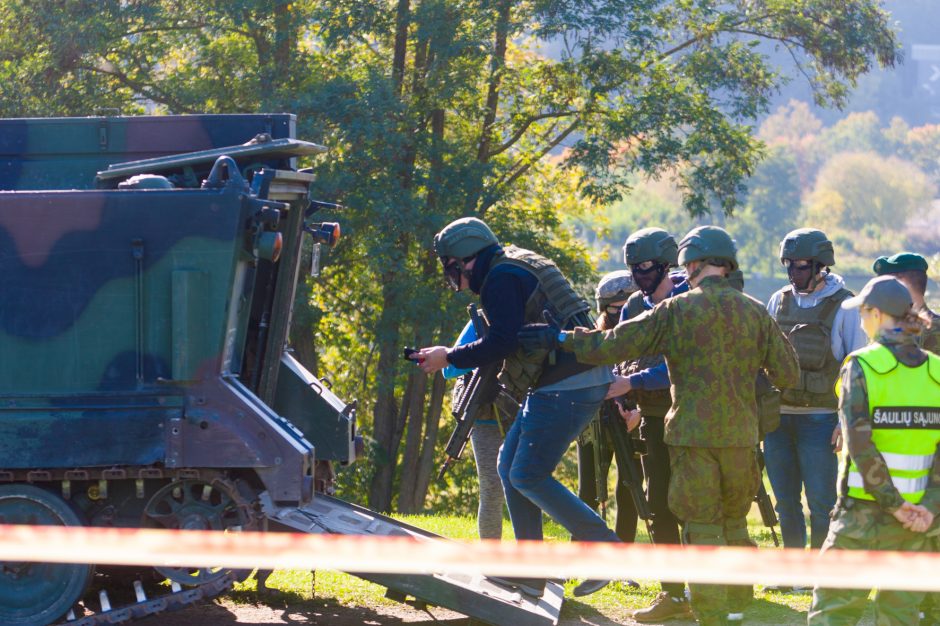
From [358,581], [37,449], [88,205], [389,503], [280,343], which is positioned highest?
[88,205]

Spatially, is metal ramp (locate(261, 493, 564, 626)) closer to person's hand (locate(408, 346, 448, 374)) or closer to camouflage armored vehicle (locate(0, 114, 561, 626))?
camouflage armored vehicle (locate(0, 114, 561, 626))

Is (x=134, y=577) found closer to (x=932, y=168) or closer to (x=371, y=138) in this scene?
(x=371, y=138)

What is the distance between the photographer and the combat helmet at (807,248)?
24.6 feet

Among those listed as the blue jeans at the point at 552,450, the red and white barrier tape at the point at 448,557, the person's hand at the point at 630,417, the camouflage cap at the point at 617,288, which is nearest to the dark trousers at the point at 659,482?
the person's hand at the point at 630,417

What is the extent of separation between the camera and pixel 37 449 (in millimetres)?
6348

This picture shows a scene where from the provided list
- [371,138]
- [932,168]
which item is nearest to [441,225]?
[371,138]

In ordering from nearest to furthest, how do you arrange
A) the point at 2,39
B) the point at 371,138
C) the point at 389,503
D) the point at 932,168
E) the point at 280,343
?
the point at 280,343 → the point at 371,138 → the point at 2,39 → the point at 389,503 → the point at 932,168

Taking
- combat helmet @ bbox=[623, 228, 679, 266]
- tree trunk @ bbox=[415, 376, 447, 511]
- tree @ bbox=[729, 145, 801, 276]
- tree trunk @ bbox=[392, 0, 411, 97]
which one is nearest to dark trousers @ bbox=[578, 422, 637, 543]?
combat helmet @ bbox=[623, 228, 679, 266]

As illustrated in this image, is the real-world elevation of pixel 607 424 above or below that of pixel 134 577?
above

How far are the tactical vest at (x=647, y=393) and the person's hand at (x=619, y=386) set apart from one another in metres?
0.23

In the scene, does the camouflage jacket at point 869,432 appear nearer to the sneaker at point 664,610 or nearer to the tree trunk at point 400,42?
the sneaker at point 664,610

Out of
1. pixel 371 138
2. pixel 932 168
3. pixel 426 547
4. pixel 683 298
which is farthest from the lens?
pixel 932 168

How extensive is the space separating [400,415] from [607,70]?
6290 mm

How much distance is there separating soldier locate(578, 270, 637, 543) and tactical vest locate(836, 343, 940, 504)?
2.10m
